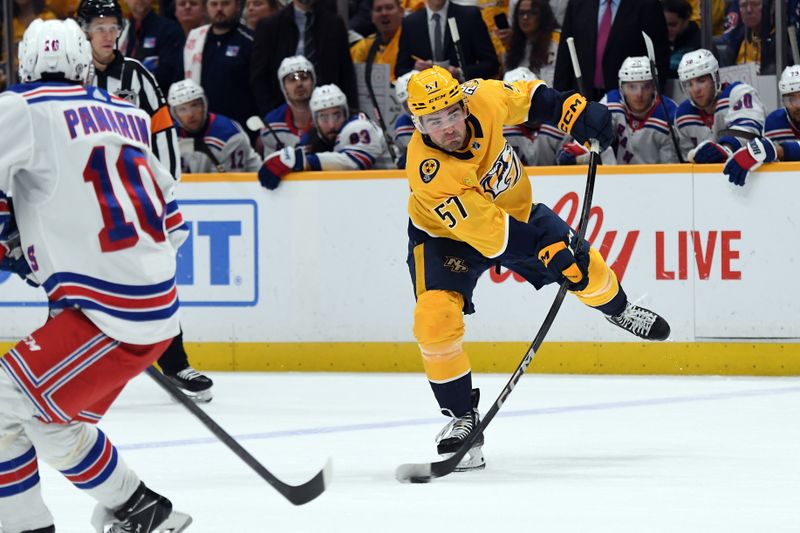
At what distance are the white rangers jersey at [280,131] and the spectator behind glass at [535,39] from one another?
1023 millimetres

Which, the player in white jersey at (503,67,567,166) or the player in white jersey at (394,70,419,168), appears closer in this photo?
the player in white jersey at (503,67,567,166)

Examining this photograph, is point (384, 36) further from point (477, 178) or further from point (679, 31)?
point (477, 178)

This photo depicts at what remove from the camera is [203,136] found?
664 centimetres

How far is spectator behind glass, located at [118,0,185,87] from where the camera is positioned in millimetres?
7199

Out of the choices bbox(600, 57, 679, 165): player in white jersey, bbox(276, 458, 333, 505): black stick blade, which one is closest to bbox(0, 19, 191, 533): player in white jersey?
bbox(276, 458, 333, 505): black stick blade

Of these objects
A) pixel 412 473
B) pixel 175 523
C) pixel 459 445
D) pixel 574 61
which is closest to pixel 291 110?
pixel 574 61

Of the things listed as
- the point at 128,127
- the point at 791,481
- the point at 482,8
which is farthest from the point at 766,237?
the point at 128,127

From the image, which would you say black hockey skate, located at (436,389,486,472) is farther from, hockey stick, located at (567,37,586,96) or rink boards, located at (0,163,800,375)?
hockey stick, located at (567,37,586,96)

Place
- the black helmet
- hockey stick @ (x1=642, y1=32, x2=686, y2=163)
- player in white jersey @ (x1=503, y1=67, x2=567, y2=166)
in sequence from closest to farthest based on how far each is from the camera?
the black helmet < hockey stick @ (x1=642, y1=32, x2=686, y2=163) < player in white jersey @ (x1=503, y1=67, x2=567, y2=166)

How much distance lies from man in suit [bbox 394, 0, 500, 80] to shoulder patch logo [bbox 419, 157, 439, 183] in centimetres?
248

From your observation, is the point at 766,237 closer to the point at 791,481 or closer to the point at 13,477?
the point at 791,481

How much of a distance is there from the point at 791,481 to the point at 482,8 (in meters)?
3.79

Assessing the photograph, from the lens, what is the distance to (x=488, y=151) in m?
4.24

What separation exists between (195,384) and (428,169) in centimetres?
181
